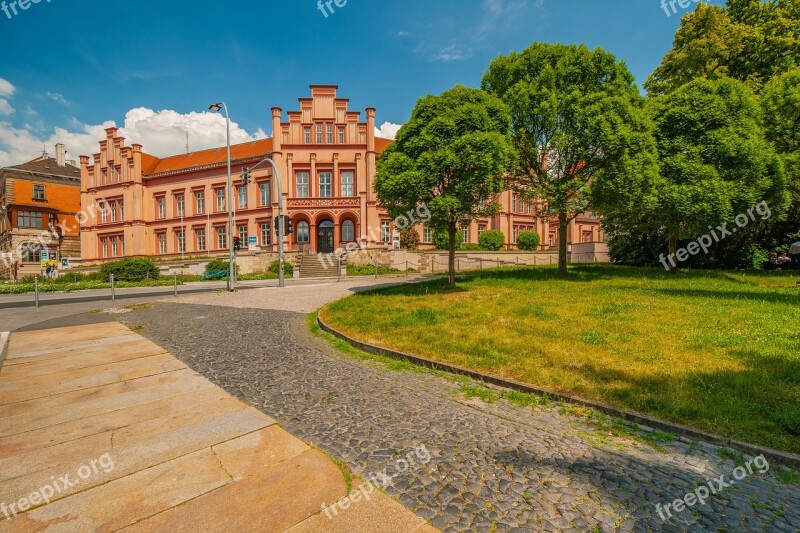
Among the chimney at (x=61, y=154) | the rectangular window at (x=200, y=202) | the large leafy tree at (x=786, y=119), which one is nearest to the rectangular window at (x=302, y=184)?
the rectangular window at (x=200, y=202)

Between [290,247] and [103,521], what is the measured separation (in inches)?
1401

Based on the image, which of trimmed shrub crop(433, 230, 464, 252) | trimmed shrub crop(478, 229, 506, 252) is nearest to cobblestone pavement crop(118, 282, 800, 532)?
trimmed shrub crop(433, 230, 464, 252)

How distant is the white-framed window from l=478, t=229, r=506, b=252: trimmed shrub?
32.2ft

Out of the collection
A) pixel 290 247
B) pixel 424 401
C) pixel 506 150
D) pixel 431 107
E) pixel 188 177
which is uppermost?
pixel 188 177

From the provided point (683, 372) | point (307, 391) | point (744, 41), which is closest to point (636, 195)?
point (683, 372)

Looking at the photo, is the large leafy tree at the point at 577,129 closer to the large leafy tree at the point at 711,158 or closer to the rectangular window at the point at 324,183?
the large leafy tree at the point at 711,158

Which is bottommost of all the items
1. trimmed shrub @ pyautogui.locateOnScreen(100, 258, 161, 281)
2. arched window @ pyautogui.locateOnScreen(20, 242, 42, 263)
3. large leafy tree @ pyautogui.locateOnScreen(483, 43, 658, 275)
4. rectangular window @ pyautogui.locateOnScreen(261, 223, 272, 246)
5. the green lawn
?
the green lawn

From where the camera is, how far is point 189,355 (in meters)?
7.22

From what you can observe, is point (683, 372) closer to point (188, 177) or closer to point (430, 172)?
point (430, 172)

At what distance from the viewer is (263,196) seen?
39344mm

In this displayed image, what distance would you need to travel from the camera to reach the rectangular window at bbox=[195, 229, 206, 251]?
42188mm

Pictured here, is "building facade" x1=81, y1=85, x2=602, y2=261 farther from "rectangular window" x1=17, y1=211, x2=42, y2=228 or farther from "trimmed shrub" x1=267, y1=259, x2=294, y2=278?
"rectangular window" x1=17, y1=211, x2=42, y2=228

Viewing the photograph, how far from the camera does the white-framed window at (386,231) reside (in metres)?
37.5

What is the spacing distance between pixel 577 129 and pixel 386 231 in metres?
24.7
